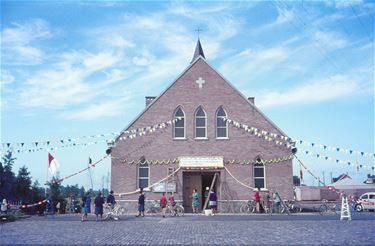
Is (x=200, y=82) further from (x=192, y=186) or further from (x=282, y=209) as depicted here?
(x=282, y=209)

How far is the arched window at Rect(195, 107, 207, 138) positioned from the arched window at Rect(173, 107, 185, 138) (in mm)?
940

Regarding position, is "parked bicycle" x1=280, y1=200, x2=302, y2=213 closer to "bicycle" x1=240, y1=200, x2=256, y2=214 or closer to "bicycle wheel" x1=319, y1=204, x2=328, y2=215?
"bicycle wheel" x1=319, y1=204, x2=328, y2=215

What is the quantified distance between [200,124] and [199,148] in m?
1.84

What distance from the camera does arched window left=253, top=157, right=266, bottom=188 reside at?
27.4m

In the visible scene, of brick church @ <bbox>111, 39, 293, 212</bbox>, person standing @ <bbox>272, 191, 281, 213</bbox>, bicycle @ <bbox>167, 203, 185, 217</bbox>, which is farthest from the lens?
brick church @ <bbox>111, 39, 293, 212</bbox>

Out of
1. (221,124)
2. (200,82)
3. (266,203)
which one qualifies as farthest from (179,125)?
(266,203)

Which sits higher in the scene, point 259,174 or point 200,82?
point 200,82

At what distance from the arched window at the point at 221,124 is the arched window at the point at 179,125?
2.45 metres

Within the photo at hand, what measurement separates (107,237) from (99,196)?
9.47 m

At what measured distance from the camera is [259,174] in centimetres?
2756

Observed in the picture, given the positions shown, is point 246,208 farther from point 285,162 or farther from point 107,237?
point 107,237

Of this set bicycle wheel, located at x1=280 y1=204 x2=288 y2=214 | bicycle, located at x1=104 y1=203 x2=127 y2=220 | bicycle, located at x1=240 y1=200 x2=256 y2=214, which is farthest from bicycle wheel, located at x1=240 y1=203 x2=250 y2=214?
bicycle, located at x1=104 y1=203 x2=127 y2=220

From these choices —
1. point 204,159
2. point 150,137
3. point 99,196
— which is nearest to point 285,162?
point 204,159

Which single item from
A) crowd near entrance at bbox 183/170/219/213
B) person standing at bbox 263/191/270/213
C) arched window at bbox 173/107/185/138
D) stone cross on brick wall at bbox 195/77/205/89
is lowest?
person standing at bbox 263/191/270/213
